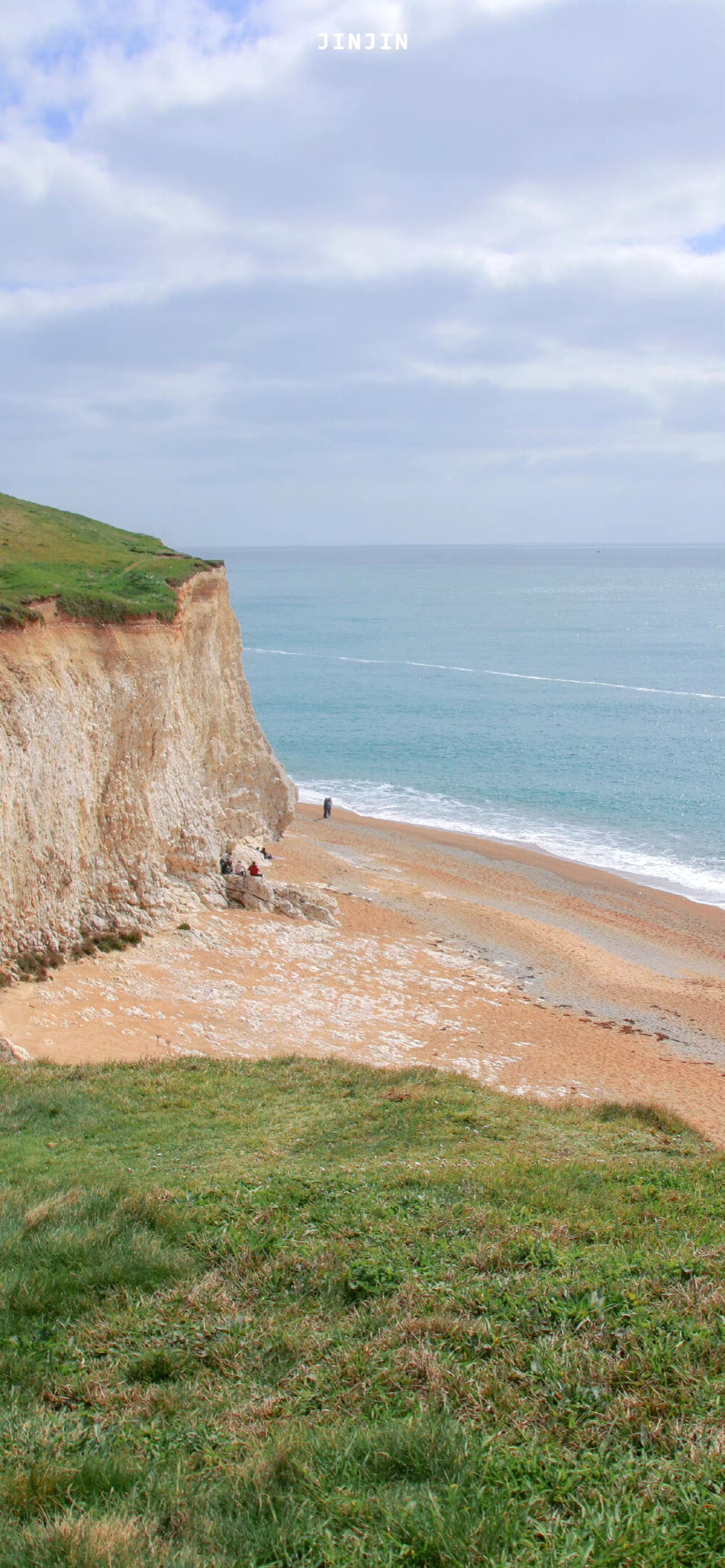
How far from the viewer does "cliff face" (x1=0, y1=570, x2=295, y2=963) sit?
64.3 feet

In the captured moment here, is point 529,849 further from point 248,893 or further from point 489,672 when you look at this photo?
point 489,672

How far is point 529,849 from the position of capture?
130ft

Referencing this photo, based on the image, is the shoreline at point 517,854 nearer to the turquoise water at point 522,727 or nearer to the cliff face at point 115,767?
the turquoise water at point 522,727

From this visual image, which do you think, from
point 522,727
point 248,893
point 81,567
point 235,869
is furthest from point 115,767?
point 522,727

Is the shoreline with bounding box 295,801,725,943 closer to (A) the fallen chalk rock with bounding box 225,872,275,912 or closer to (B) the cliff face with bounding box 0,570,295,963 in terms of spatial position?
(B) the cliff face with bounding box 0,570,295,963

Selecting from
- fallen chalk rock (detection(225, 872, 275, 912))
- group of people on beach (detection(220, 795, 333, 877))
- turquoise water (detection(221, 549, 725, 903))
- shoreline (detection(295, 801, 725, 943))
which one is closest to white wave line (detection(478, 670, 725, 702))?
turquoise water (detection(221, 549, 725, 903))

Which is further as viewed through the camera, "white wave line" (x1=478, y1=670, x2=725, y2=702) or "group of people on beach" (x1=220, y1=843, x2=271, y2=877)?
"white wave line" (x1=478, y1=670, x2=725, y2=702)

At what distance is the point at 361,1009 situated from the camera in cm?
2131

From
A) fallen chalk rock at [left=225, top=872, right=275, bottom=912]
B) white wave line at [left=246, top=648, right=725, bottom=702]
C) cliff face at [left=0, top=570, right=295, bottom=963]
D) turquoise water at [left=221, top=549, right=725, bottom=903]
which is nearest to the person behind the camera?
cliff face at [left=0, top=570, right=295, bottom=963]

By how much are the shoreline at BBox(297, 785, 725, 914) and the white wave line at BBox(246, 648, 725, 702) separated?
36117 mm

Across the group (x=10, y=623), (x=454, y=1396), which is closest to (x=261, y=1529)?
(x=454, y=1396)

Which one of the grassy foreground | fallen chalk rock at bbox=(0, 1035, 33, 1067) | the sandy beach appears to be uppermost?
the grassy foreground

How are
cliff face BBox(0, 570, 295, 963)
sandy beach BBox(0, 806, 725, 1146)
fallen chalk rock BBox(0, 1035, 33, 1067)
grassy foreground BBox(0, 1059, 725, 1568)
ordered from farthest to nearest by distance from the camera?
cliff face BBox(0, 570, 295, 963) < sandy beach BBox(0, 806, 725, 1146) < fallen chalk rock BBox(0, 1035, 33, 1067) < grassy foreground BBox(0, 1059, 725, 1568)

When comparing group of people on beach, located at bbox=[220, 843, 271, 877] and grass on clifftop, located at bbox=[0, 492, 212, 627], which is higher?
grass on clifftop, located at bbox=[0, 492, 212, 627]
